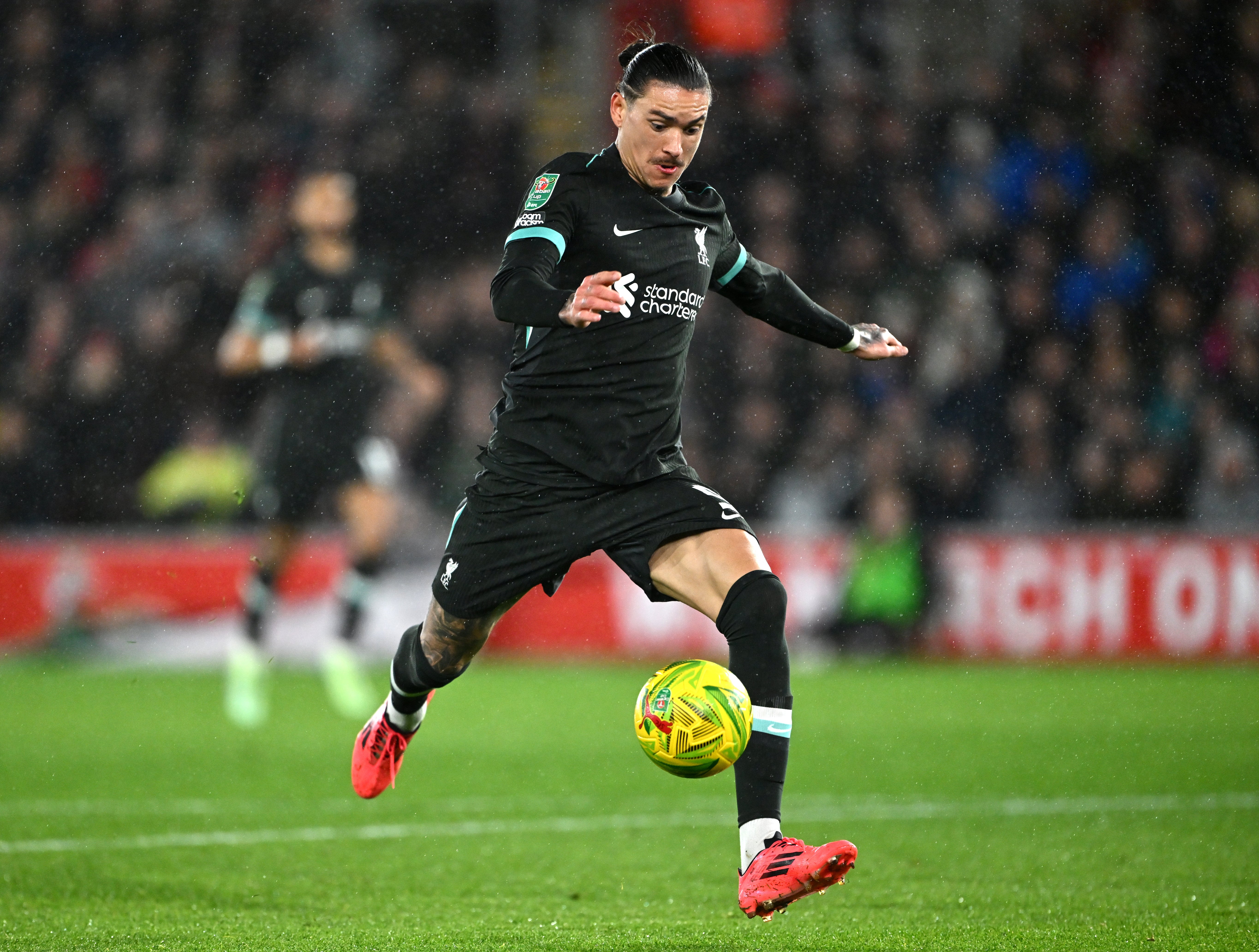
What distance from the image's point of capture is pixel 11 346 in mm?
15414

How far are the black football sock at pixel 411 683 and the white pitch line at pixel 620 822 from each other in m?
0.56

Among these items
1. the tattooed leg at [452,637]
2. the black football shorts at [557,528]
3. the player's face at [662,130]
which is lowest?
the tattooed leg at [452,637]

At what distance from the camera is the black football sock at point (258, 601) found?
9242mm

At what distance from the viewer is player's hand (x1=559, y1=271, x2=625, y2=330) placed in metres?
3.91

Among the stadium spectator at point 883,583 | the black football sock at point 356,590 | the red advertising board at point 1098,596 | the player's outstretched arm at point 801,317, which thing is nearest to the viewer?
the player's outstretched arm at point 801,317

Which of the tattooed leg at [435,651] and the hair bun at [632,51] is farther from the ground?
the hair bun at [632,51]

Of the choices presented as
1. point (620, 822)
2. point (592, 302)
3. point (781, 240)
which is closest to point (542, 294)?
point (592, 302)

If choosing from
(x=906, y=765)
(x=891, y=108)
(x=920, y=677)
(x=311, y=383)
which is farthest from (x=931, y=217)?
(x=906, y=765)

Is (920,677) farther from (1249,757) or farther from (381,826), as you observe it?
(381,826)

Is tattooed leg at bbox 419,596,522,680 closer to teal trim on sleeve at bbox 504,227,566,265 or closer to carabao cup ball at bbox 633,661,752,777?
carabao cup ball at bbox 633,661,752,777

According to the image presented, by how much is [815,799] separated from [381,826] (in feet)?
5.86

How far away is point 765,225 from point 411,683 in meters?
10.5

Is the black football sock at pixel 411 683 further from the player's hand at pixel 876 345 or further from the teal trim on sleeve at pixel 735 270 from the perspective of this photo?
the player's hand at pixel 876 345

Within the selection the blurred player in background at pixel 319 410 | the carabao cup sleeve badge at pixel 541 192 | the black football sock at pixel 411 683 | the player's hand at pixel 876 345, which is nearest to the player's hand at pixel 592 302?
the carabao cup sleeve badge at pixel 541 192
